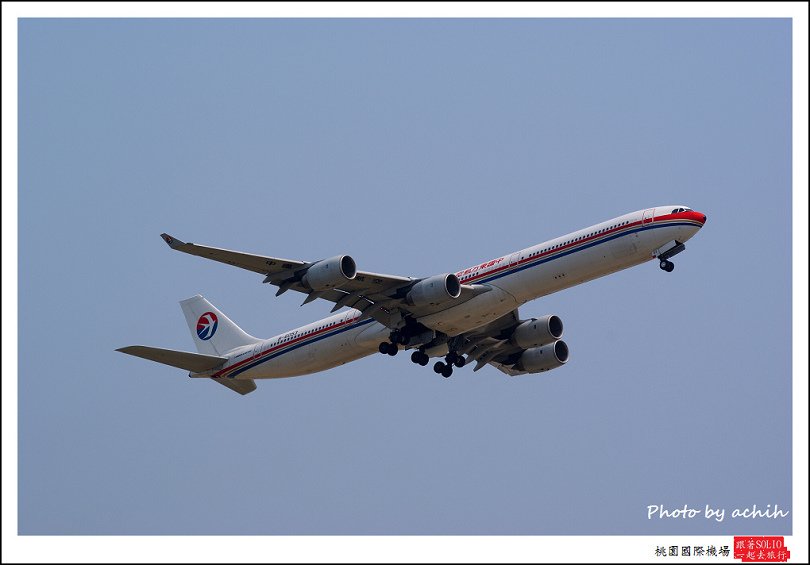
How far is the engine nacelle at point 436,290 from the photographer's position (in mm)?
44594

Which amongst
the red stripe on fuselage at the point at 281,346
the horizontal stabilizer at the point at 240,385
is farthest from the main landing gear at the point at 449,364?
the horizontal stabilizer at the point at 240,385

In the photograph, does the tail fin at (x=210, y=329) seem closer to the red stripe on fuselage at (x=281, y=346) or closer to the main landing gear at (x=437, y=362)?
the red stripe on fuselage at (x=281, y=346)

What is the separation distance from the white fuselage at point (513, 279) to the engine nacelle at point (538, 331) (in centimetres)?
441

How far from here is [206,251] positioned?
137 ft

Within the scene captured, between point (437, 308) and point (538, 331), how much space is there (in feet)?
22.6

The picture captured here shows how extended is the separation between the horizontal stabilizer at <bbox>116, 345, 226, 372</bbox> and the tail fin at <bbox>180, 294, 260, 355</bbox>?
4.61 ft

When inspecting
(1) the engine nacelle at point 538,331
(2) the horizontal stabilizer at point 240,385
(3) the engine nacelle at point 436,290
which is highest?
(3) the engine nacelle at point 436,290

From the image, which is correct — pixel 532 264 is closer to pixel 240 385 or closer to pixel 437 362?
pixel 437 362

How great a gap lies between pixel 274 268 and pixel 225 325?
42.7 feet

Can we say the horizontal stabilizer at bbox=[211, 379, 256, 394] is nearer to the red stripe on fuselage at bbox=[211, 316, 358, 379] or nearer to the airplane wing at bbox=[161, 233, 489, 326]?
the red stripe on fuselage at bbox=[211, 316, 358, 379]

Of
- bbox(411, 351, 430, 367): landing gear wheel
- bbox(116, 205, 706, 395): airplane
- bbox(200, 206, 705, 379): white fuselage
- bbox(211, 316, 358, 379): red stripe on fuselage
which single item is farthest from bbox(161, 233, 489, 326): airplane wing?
bbox(411, 351, 430, 367): landing gear wheel

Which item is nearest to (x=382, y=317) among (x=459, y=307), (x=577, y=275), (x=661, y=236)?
(x=459, y=307)

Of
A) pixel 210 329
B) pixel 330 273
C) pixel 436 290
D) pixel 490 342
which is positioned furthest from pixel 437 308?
pixel 210 329

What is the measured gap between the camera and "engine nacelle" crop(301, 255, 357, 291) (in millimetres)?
42312
